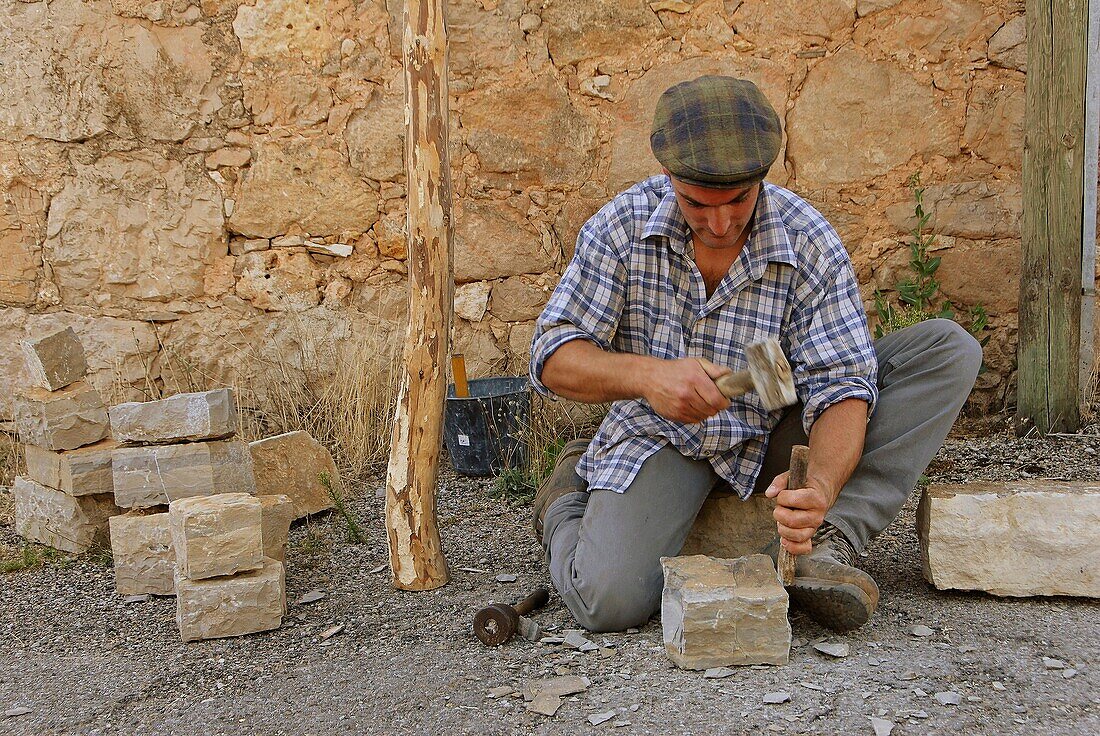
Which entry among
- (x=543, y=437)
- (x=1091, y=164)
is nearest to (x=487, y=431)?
(x=543, y=437)

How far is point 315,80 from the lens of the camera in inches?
197

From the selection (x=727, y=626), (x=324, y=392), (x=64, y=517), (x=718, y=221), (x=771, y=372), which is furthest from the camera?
(x=324, y=392)

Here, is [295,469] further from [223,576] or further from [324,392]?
[223,576]

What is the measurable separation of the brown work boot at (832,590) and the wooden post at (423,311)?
124 centimetres

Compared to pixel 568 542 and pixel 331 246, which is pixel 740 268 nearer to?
pixel 568 542

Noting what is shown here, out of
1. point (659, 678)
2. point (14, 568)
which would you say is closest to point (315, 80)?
point (14, 568)

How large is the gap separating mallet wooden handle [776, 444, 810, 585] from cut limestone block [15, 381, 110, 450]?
2668 mm

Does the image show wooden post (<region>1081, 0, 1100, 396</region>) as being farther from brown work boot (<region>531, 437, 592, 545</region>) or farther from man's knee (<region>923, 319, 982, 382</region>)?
brown work boot (<region>531, 437, 592, 545</region>)

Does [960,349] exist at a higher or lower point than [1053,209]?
lower

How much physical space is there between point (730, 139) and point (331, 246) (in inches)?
115

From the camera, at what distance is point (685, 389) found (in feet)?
8.54

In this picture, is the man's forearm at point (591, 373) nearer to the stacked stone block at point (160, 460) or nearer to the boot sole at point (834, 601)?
the boot sole at point (834, 601)

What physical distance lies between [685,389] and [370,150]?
2971 millimetres

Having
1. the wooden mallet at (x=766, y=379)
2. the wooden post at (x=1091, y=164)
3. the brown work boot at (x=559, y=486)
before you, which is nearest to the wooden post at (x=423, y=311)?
the brown work boot at (x=559, y=486)
